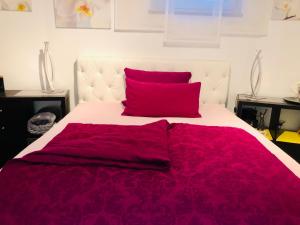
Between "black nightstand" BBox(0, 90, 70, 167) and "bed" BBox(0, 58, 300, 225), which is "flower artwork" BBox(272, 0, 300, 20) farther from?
"black nightstand" BBox(0, 90, 70, 167)

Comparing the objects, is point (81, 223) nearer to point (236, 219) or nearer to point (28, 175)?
point (28, 175)

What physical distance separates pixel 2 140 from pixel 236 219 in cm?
232

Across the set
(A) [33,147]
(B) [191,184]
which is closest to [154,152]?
(B) [191,184]

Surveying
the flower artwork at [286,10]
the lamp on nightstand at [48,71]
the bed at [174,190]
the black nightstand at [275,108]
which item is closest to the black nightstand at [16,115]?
the lamp on nightstand at [48,71]

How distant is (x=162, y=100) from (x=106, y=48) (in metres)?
0.90

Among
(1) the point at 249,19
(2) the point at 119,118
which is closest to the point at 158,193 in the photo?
(2) the point at 119,118

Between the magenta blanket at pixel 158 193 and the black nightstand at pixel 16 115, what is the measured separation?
127 cm

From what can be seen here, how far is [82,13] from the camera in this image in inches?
99.6

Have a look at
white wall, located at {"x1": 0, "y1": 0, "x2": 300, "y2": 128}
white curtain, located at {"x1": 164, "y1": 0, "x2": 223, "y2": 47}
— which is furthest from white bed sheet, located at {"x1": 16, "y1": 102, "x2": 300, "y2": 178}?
white curtain, located at {"x1": 164, "y1": 0, "x2": 223, "y2": 47}

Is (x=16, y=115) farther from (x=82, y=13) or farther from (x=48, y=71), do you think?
(x=82, y=13)

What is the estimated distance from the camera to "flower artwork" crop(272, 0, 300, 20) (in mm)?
2506

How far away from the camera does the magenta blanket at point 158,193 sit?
94 cm

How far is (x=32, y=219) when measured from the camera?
0.93 metres

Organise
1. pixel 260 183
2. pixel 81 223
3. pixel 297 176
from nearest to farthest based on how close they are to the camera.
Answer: pixel 81 223
pixel 260 183
pixel 297 176
